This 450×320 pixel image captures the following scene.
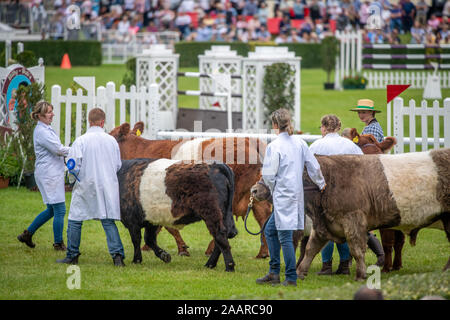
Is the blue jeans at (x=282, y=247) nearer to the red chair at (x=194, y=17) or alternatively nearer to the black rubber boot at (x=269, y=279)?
the black rubber boot at (x=269, y=279)

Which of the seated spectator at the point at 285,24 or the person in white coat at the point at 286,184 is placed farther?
the seated spectator at the point at 285,24

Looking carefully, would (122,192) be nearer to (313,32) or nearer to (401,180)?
(401,180)

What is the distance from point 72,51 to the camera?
99.9 feet

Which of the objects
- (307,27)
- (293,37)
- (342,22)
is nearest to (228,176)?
(293,37)

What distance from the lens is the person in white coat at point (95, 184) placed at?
7.72 meters

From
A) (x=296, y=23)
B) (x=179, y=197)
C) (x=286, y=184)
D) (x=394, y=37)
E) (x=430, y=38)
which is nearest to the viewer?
(x=286, y=184)

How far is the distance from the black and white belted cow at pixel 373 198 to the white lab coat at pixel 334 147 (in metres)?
0.44

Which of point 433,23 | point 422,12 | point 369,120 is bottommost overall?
point 369,120

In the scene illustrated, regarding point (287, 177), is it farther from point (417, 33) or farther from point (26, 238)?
point (417, 33)

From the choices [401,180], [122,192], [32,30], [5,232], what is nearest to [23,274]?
[122,192]

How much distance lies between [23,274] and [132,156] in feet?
8.92

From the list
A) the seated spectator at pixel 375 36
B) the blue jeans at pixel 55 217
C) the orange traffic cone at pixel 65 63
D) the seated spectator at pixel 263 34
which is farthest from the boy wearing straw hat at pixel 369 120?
the seated spectator at pixel 263 34

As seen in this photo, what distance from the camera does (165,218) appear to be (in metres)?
7.77

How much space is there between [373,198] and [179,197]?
1929 mm
